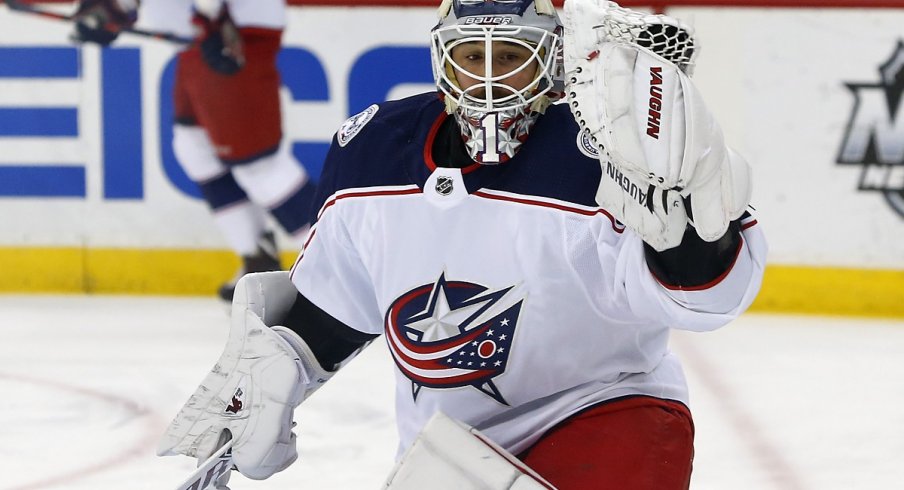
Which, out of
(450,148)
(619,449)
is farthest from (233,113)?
(619,449)

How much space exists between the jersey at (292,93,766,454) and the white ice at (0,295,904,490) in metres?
0.93

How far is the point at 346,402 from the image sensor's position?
339 cm

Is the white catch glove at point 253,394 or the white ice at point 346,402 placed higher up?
the white catch glove at point 253,394

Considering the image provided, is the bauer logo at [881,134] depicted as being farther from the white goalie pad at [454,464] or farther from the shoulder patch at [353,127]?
the white goalie pad at [454,464]

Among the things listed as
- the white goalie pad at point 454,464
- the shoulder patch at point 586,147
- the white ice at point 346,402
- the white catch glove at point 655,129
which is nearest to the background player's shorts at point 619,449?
the white goalie pad at point 454,464

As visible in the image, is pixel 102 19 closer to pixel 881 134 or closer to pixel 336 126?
pixel 336 126

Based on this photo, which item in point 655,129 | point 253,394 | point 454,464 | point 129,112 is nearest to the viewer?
point 655,129

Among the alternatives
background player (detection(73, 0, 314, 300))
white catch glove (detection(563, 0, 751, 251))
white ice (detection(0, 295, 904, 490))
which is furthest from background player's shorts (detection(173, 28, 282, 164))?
white catch glove (detection(563, 0, 751, 251))

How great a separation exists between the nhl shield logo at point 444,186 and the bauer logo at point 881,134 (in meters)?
3.03

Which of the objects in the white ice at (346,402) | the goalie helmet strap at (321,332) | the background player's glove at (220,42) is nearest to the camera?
the goalie helmet strap at (321,332)

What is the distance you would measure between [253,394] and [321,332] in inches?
6.0

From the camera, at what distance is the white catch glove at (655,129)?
1.26 meters

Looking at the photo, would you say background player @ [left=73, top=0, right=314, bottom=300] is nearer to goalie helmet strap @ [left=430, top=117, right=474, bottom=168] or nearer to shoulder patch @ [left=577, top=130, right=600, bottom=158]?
goalie helmet strap @ [left=430, top=117, right=474, bottom=168]

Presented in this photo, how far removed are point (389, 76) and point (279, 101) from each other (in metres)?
0.42
